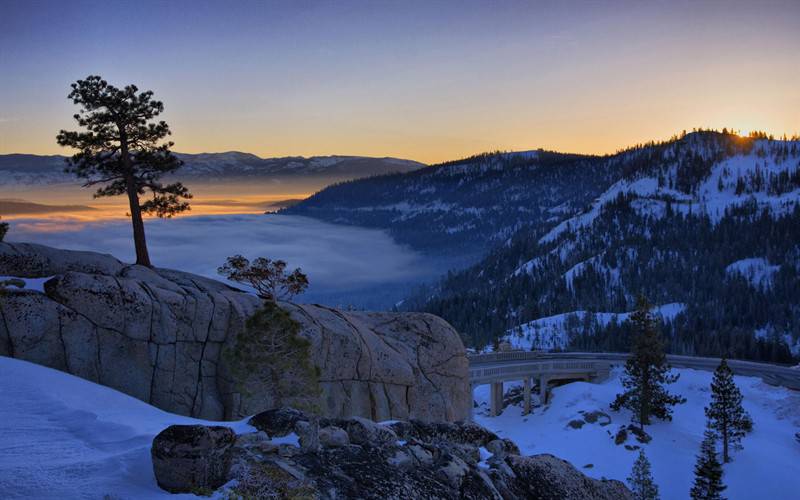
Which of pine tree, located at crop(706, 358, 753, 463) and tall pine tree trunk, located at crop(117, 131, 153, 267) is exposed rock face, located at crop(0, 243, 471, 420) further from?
pine tree, located at crop(706, 358, 753, 463)

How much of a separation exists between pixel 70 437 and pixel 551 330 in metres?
181

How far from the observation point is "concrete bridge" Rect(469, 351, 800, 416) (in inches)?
3501

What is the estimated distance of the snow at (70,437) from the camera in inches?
467

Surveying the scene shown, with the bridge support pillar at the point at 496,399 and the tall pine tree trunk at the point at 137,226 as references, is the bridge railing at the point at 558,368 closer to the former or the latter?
the bridge support pillar at the point at 496,399

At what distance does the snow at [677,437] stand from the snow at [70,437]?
58122 millimetres

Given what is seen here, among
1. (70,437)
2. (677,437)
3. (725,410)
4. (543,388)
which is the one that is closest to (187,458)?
(70,437)

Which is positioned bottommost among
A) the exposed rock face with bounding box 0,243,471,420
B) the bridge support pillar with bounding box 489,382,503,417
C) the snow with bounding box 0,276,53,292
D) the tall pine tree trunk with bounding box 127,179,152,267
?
the bridge support pillar with bounding box 489,382,503,417

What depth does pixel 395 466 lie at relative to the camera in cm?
1531

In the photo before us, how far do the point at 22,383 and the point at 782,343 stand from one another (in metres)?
171

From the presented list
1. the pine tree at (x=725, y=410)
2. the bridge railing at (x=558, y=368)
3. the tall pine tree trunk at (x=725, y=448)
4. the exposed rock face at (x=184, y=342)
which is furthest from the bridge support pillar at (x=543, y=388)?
the exposed rock face at (x=184, y=342)

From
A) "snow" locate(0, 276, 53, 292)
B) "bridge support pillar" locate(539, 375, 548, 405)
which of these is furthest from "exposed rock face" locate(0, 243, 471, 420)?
"bridge support pillar" locate(539, 375, 548, 405)

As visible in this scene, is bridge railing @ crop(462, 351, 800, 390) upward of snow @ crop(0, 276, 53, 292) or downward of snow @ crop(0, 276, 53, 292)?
downward

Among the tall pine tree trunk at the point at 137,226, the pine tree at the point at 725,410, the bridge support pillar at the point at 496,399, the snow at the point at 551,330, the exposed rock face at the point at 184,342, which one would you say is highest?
the tall pine tree trunk at the point at 137,226

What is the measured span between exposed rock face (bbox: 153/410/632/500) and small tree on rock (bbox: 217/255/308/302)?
21834 millimetres
